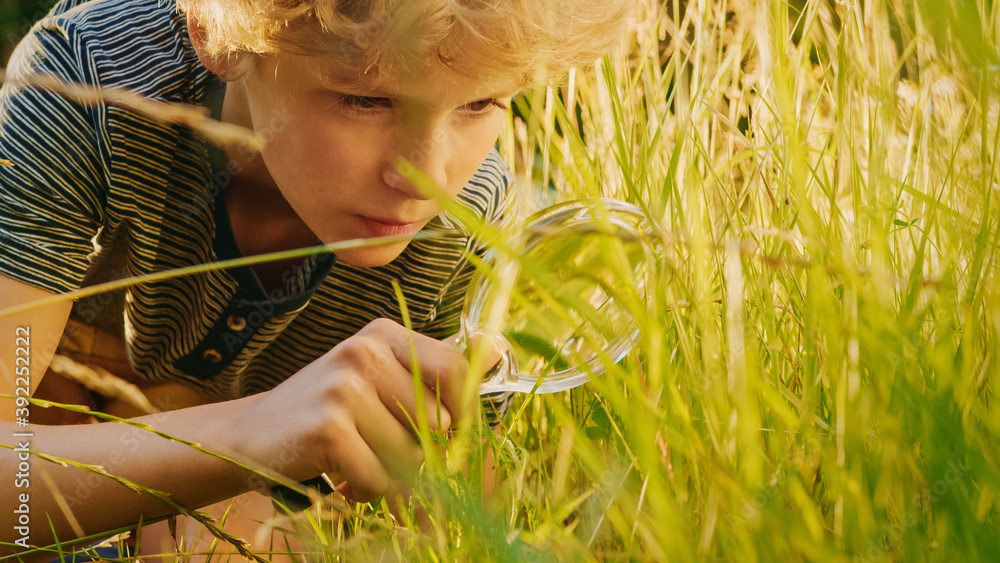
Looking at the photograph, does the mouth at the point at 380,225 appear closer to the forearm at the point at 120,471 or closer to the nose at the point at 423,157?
the nose at the point at 423,157

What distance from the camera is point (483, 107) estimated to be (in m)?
0.80

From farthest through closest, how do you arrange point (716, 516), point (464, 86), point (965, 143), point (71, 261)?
point (71, 261) < point (464, 86) < point (965, 143) < point (716, 516)

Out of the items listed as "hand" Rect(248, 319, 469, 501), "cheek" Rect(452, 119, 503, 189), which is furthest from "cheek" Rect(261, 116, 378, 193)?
"hand" Rect(248, 319, 469, 501)

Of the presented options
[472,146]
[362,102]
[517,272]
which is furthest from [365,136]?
[517,272]

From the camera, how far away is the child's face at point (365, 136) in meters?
0.70

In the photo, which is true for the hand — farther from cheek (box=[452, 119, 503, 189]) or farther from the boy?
cheek (box=[452, 119, 503, 189])

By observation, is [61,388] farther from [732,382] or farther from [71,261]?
[732,382]

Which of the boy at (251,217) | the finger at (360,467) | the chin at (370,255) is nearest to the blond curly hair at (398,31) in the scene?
the boy at (251,217)

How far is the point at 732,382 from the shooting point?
42cm

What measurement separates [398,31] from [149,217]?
0.55 m

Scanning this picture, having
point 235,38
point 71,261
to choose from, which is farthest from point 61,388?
point 235,38

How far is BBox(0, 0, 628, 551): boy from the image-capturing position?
604mm

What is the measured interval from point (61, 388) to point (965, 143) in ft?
4.44

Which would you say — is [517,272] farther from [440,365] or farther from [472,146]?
[472,146]
